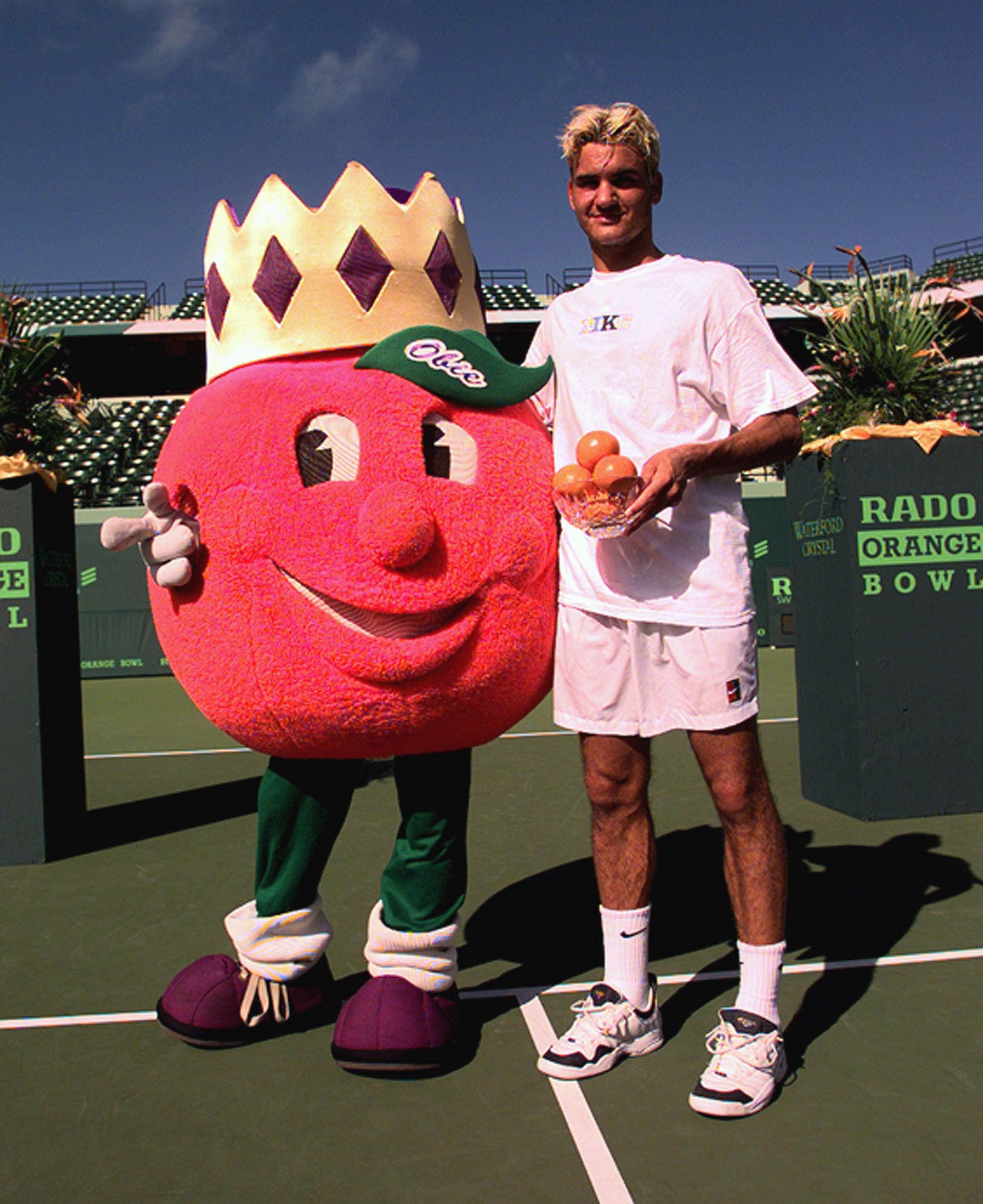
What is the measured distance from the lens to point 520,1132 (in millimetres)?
2043

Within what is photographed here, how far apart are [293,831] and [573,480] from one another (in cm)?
109

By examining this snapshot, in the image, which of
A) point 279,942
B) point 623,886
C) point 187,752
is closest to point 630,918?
point 623,886

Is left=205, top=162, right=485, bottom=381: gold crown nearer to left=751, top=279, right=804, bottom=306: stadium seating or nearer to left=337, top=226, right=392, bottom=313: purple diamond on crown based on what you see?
left=337, top=226, right=392, bottom=313: purple diamond on crown

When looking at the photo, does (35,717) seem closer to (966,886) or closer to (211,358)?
(211,358)

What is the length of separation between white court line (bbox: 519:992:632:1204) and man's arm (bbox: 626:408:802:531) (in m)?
1.21

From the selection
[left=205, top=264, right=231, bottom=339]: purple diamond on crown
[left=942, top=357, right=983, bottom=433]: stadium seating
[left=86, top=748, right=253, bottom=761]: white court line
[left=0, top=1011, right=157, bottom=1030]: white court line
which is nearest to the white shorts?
[left=205, top=264, right=231, bottom=339]: purple diamond on crown

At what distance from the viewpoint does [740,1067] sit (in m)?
2.12

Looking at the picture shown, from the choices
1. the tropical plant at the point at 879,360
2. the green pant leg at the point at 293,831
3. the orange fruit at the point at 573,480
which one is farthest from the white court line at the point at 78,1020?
the tropical plant at the point at 879,360

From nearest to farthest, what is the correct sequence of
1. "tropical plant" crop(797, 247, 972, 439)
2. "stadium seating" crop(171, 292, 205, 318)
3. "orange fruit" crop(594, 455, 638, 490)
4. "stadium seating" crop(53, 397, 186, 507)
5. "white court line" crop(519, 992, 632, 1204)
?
1. "white court line" crop(519, 992, 632, 1204)
2. "orange fruit" crop(594, 455, 638, 490)
3. "tropical plant" crop(797, 247, 972, 439)
4. "stadium seating" crop(53, 397, 186, 507)
5. "stadium seating" crop(171, 292, 205, 318)

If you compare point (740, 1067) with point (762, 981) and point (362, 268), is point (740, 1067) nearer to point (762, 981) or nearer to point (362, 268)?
point (762, 981)

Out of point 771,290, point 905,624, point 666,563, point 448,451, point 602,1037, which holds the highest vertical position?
point 771,290

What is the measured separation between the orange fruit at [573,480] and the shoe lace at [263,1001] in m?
1.39

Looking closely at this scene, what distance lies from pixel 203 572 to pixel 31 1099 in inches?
48.1

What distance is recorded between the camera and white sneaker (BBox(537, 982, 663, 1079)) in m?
2.26
